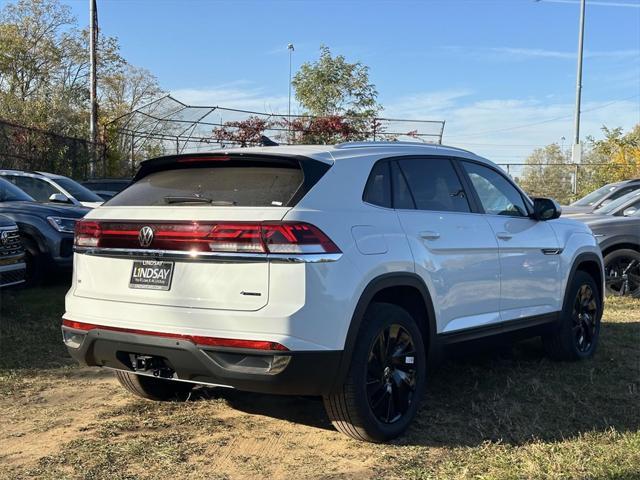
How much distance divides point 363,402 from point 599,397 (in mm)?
2242

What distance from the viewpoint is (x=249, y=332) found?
11.3ft

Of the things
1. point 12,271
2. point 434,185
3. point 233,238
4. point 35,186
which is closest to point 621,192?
point 434,185

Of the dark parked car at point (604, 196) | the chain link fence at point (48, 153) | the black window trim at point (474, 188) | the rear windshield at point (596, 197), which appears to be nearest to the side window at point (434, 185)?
the black window trim at point (474, 188)

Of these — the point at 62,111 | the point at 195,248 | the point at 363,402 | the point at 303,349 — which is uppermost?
the point at 62,111

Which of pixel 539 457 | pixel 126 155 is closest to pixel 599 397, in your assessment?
pixel 539 457

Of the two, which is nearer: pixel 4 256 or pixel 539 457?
pixel 539 457

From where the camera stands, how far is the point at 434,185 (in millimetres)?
4668

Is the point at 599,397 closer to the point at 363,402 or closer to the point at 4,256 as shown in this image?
the point at 363,402

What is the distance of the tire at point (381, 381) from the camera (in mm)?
3721

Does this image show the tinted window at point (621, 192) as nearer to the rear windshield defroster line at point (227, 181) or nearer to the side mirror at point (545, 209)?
the side mirror at point (545, 209)

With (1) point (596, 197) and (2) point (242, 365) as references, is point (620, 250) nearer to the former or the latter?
(1) point (596, 197)

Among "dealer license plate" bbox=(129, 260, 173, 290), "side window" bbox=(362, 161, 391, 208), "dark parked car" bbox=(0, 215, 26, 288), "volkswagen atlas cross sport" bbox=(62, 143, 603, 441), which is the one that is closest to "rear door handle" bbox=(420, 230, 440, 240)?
"volkswagen atlas cross sport" bbox=(62, 143, 603, 441)

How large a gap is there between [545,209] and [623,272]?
455 centimetres

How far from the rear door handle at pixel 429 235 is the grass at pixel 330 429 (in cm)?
89
